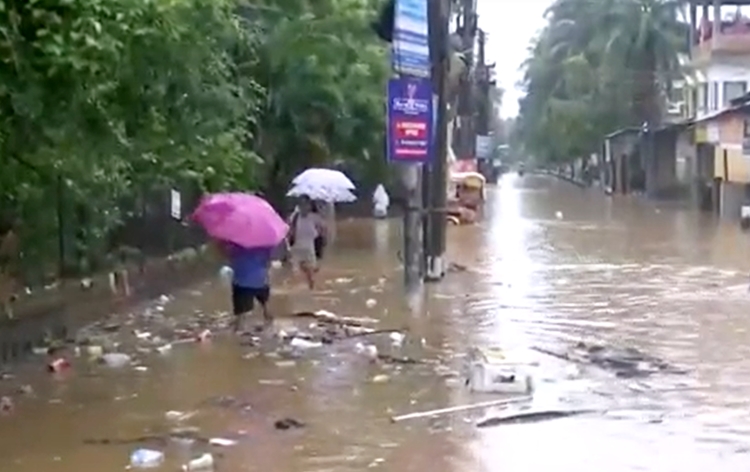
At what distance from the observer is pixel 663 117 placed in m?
80.7

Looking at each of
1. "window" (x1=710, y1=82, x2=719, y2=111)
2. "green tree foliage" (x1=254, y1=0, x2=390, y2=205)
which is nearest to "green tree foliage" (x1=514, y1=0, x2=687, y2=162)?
"window" (x1=710, y1=82, x2=719, y2=111)

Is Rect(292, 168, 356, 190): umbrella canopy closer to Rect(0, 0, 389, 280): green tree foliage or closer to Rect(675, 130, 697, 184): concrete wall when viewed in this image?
Rect(0, 0, 389, 280): green tree foliage

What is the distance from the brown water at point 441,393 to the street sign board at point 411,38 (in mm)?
3229

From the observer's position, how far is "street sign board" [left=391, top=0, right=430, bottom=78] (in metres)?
20.2

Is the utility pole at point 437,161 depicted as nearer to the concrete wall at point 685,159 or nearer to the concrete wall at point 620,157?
the concrete wall at point 685,159

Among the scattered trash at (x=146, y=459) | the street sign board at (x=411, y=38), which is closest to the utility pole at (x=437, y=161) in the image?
the street sign board at (x=411, y=38)

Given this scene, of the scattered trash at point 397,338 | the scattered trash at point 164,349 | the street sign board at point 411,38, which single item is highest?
the street sign board at point 411,38

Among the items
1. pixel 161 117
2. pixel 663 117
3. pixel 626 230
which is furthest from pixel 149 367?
pixel 663 117

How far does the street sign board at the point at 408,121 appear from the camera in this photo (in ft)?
66.5

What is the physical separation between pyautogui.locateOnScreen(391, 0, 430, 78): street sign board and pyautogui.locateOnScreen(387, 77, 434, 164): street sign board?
0.27m

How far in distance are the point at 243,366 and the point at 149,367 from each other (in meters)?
0.90

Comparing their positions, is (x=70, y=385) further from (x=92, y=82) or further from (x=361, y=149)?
(x=361, y=149)

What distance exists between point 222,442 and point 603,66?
6836 centimetres

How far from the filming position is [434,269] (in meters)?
24.0
